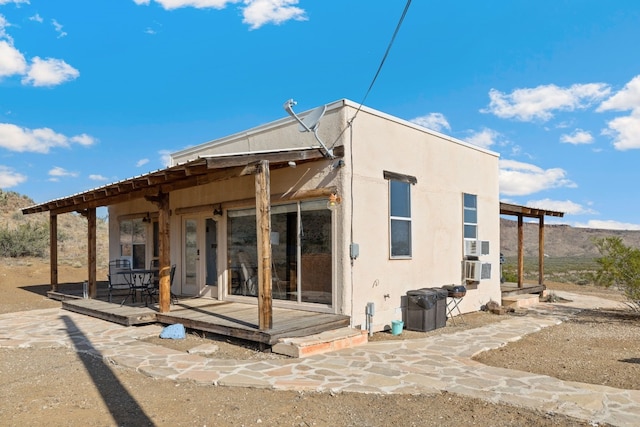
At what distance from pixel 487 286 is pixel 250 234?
604cm

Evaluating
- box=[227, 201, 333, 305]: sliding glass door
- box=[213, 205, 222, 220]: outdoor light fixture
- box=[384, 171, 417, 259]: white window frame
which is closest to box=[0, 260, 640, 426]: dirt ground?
box=[227, 201, 333, 305]: sliding glass door

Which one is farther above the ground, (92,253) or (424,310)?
(92,253)

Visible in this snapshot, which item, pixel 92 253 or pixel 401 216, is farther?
pixel 92 253

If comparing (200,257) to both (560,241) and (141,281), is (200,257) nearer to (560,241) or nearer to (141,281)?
(141,281)

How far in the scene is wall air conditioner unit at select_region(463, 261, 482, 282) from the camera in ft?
32.8

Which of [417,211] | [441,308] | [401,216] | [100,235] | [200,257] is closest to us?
[441,308]

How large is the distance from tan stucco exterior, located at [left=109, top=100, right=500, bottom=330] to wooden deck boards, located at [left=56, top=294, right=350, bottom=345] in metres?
0.42

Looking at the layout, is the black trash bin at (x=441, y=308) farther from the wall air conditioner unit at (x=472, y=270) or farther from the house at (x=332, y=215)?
the wall air conditioner unit at (x=472, y=270)

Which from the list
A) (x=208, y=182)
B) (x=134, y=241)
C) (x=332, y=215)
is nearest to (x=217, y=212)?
(x=208, y=182)

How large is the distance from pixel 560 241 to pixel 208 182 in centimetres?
6624

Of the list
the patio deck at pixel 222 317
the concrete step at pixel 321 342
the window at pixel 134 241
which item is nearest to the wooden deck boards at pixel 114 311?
the patio deck at pixel 222 317

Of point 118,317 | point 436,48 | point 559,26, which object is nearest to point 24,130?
point 118,317

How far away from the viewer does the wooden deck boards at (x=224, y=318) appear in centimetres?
652

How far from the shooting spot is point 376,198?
8055mm
